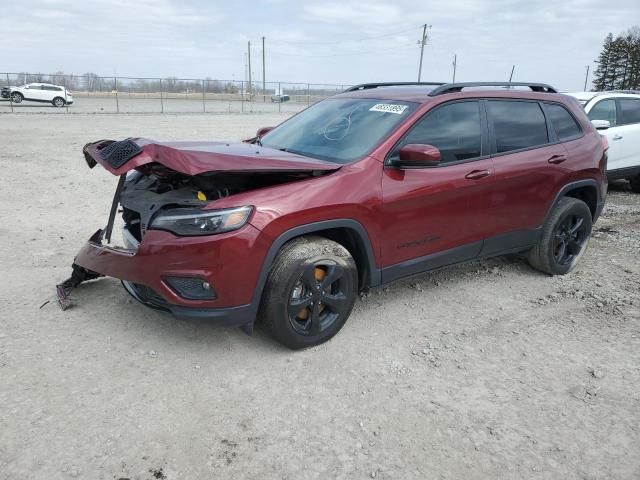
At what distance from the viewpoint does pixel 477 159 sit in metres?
4.20

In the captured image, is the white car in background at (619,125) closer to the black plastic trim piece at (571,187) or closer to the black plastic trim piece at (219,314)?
the black plastic trim piece at (571,187)

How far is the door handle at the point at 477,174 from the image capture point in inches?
162

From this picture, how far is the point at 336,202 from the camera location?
3.41m

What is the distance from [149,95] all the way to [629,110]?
122 feet

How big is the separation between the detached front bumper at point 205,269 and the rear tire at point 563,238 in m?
3.06

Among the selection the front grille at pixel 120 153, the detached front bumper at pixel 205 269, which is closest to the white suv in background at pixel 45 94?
the front grille at pixel 120 153

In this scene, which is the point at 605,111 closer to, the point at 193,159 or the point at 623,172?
the point at 623,172

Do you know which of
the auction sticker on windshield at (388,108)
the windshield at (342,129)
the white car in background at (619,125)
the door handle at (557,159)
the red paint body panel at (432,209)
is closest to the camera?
the red paint body panel at (432,209)

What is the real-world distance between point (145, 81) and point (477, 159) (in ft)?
112

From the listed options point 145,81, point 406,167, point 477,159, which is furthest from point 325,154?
point 145,81

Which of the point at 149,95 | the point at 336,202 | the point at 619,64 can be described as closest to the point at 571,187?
the point at 336,202

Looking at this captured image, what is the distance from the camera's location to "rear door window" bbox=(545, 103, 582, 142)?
4887 mm

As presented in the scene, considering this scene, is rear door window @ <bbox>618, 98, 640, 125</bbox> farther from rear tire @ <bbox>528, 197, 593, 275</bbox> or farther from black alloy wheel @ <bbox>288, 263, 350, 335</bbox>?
black alloy wheel @ <bbox>288, 263, 350, 335</bbox>

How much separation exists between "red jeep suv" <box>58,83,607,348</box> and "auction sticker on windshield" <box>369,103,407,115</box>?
0.01m
